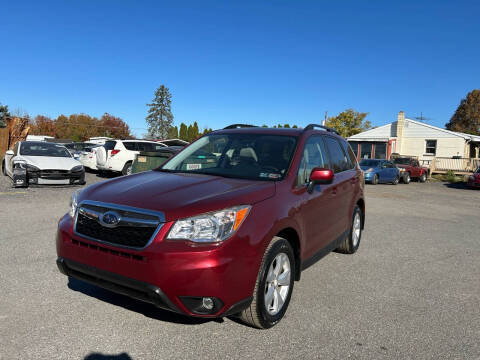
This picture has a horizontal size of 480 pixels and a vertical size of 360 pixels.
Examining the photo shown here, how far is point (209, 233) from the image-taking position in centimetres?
281

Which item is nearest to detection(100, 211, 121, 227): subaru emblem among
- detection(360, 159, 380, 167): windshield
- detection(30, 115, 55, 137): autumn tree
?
detection(360, 159, 380, 167): windshield

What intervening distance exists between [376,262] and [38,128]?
8546cm

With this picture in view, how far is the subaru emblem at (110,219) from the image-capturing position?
2.94m

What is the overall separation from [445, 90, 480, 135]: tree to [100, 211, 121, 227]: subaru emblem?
76.7 meters

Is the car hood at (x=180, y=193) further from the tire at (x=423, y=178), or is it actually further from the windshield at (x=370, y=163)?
the tire at (x=423, y=178)

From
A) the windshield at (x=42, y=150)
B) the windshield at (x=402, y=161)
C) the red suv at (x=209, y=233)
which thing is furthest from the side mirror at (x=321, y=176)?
the windshield at (x=402, y=161)

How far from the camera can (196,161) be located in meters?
4.49

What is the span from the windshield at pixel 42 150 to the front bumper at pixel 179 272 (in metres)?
11.4

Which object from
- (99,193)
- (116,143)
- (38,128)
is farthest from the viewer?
(38,128)

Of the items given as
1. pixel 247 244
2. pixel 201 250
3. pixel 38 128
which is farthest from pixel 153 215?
pixel 38 128

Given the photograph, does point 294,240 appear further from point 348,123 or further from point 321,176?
point 348,123

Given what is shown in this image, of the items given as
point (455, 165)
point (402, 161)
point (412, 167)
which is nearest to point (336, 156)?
point (412, 167)

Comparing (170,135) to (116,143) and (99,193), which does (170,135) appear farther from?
(99,193)

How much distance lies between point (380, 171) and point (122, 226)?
20.9 m
